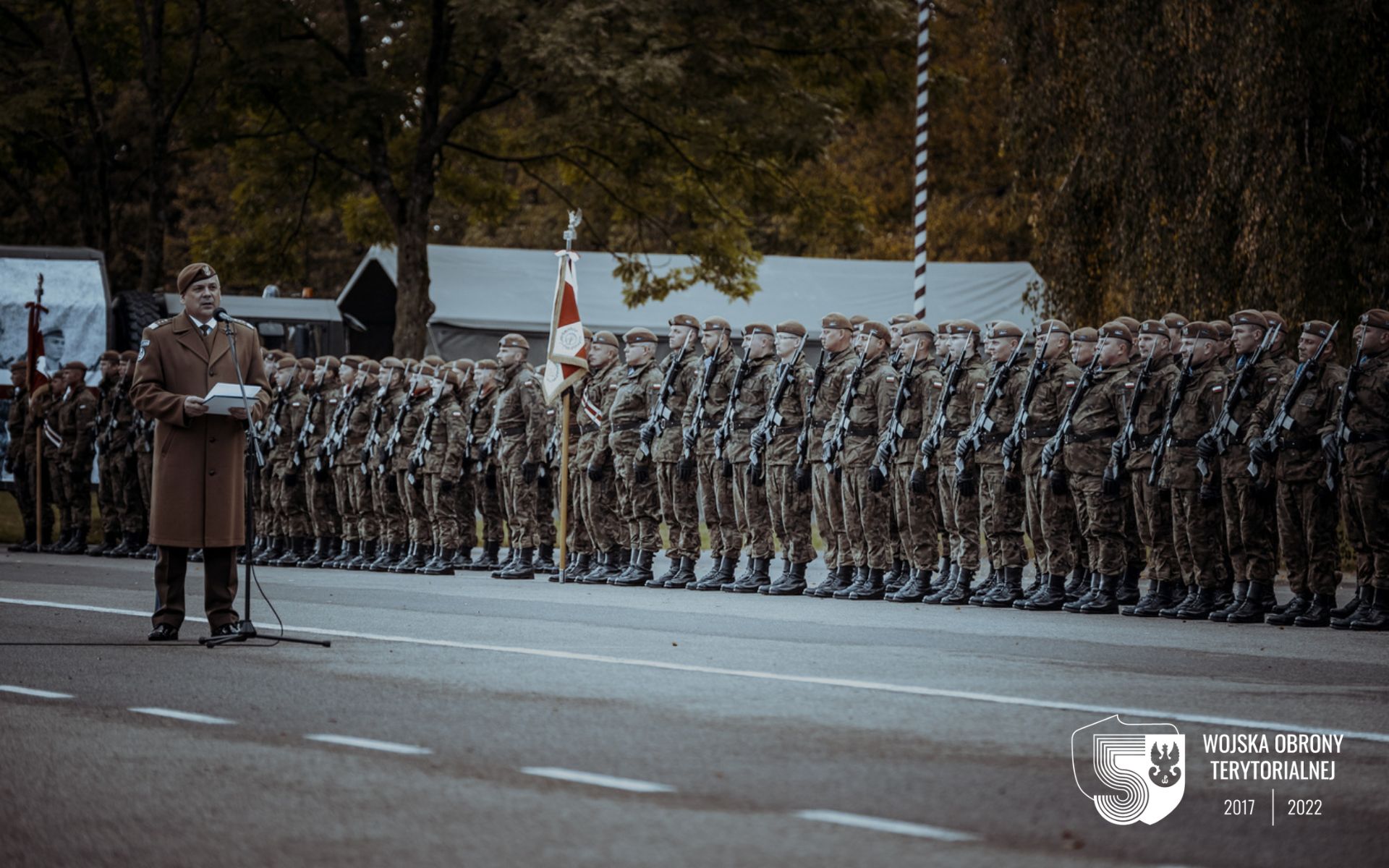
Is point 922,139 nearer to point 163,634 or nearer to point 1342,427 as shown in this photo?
point 1342,427

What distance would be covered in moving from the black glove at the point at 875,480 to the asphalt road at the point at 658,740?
2672 millimetres

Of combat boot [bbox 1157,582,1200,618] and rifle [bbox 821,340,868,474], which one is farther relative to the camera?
rifle [bbox 821,340,868,474]

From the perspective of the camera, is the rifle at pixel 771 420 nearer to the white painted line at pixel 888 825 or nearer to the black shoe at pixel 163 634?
the black shoe at pixel 163 634

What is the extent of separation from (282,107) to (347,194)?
4571 mm

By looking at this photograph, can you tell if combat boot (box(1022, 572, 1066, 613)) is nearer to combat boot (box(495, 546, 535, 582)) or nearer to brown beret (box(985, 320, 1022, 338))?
brown beret (box(985, 320, 1022, 338))

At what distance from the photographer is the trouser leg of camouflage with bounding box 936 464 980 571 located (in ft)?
50.0

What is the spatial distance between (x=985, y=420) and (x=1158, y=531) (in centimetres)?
169

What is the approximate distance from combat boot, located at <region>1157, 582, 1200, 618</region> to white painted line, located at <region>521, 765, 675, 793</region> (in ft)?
26.6

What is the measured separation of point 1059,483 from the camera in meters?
14.8

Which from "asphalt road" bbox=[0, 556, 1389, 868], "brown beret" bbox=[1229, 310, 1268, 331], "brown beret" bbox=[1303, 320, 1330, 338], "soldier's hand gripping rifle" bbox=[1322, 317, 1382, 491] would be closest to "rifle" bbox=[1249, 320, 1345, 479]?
"brown beret" bbox=[1303, 320, 1330, 338]

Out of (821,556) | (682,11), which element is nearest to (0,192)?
(682,11)

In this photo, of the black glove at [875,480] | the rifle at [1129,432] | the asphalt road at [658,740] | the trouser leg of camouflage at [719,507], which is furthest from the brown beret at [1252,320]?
the trouser leg of camouflage at [719,507]

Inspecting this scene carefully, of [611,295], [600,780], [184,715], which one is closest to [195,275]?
A: [184,715]

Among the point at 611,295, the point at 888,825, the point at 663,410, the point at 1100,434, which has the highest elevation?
the point at 611,295
